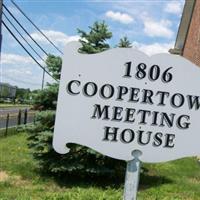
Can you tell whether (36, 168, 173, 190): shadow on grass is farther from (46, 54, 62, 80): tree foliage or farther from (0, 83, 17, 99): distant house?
(0, 83, 17, 99): distant house

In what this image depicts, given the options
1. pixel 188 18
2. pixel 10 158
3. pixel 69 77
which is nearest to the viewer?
pixel 69 77

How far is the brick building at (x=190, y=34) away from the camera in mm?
21013

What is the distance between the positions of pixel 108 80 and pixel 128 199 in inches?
37.0

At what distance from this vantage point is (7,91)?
8375 centimetres

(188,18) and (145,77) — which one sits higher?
(188,18)

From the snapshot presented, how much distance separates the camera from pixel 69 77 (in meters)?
4.05

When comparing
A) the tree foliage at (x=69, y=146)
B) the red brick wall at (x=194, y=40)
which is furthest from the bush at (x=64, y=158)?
the red brick wall at (x=194, y=40)

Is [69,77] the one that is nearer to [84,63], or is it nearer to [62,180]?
[84,63]

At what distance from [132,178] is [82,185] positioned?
5741mm

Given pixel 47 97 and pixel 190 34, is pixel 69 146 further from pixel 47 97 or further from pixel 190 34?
pixel 190 34

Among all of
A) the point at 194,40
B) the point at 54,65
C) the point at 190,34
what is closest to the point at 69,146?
the point at 54,65

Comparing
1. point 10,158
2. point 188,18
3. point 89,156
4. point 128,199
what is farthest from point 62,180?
point 188,18

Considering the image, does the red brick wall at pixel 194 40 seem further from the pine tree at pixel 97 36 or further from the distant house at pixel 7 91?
the distant house at pixel 7 91

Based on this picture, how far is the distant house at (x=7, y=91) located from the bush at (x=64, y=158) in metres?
69.0
